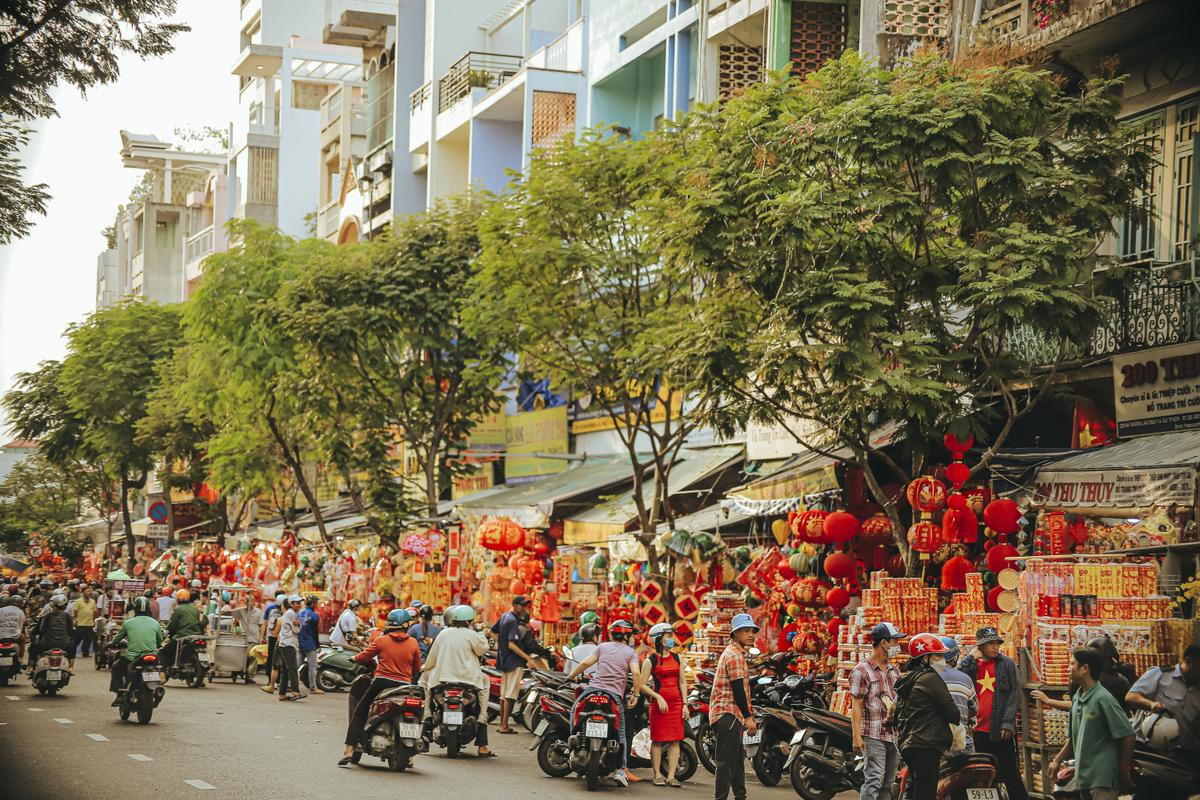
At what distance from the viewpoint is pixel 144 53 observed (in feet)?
20.8

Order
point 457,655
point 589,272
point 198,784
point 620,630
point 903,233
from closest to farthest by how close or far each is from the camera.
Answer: point 198,784, point 620,630, point 457,655, point 903,233, point 589,272

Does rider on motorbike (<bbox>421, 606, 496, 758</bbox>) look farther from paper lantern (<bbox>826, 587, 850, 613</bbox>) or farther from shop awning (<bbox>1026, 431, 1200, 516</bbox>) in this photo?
shop awning (<bbox>1026, 431, 1200, 516</bbox>)

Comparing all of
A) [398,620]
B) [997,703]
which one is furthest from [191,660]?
[997,703]

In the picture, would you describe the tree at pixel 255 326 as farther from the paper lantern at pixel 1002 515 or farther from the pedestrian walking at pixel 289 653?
the paper lantern at pixel 1002 515

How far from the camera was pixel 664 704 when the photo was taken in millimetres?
15117

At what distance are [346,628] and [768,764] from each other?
12.5 meters

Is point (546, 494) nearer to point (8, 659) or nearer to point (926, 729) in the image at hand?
point (8, 659)

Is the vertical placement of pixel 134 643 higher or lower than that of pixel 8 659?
higher

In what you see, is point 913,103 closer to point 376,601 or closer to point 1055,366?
point 1055,366

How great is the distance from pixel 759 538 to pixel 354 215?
27.5 meters

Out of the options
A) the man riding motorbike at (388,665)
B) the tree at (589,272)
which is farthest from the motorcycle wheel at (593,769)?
the tree at (589,272)

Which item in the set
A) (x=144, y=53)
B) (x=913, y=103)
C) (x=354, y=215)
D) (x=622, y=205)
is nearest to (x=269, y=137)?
(x=354, y=215)

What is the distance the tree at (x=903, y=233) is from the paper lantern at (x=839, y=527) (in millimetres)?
1161

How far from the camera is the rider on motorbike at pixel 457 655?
16625 millimetres
